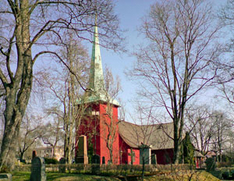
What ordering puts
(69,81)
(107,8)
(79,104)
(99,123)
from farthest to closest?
(99,123) → (79,104) → (69,81) → (107,8)

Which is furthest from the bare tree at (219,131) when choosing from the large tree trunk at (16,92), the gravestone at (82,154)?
the large tree trunk at (16,92)

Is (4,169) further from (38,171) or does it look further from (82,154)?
(82,154)

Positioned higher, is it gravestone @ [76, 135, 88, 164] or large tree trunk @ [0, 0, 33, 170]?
large tree trunk @ [0, 0, 33, 170]

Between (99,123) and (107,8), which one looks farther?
(99,123)

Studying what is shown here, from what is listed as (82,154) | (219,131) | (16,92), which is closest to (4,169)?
(16,92)

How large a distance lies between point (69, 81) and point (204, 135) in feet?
87.4

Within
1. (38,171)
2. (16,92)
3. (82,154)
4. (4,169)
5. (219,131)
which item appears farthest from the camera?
(219,131)

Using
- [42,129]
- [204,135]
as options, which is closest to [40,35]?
[204,135]

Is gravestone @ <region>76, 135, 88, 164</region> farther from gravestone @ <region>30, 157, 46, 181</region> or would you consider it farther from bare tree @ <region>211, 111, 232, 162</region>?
bare tree @ <region>211, 111, 232, 162</region>

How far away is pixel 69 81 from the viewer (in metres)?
22.1

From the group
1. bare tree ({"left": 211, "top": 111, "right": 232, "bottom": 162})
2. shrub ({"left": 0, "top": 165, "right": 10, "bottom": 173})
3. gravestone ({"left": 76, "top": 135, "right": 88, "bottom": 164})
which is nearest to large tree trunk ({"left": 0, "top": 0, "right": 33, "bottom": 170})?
shrub ({"left": 0, "top": 165, "right": 10, "bottom": 173})

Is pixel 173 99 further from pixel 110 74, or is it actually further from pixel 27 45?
pixel 110 74

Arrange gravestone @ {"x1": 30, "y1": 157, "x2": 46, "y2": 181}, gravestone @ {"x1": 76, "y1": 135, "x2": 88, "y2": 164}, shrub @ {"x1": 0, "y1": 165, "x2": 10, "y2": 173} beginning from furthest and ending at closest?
gravestone @ {"x1": 76, "y1": 135, "x2": 88, "y2": 164} < shrub @ {"x1": 0, "y1": 165, "x2": 10, "y2": 173} < gravestone @ {"x1": 30, "y1": 157, "x2": 46, "y2": 181}

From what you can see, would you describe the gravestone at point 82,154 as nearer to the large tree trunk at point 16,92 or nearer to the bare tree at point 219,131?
the large tree trunk at point 16,92
